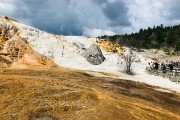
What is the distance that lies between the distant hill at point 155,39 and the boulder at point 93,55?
7666 cm

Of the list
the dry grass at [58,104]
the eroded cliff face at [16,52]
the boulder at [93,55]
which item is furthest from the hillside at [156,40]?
the dry grass at [58,104]

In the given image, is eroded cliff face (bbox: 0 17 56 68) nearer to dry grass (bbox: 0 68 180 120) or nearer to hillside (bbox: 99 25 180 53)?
dry grass (bbox: 0 68 180 120)

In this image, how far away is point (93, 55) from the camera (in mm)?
53875

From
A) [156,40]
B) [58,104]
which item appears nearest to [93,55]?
[58,104]

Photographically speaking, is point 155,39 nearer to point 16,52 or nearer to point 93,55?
point 93,55

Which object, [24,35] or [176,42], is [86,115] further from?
[176,42]

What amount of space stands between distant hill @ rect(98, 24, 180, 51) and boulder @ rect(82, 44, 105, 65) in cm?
7666

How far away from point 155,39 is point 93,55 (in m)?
113

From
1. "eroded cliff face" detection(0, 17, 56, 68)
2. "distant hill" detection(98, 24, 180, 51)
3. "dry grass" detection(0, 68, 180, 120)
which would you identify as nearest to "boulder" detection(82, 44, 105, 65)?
"eroded cliff face" detection(0, 17, 56, 68)

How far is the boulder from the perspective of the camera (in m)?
54.1

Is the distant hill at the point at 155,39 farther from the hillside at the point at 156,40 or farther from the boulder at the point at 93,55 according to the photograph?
the boulder at the point at 93,55

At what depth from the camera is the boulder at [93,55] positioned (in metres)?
54.1

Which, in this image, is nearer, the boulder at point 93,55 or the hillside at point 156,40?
the boulder at point 93,55

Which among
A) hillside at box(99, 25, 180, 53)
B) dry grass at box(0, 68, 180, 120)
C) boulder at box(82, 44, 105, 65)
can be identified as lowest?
dry grass at box(0, 68, 180, 120)
